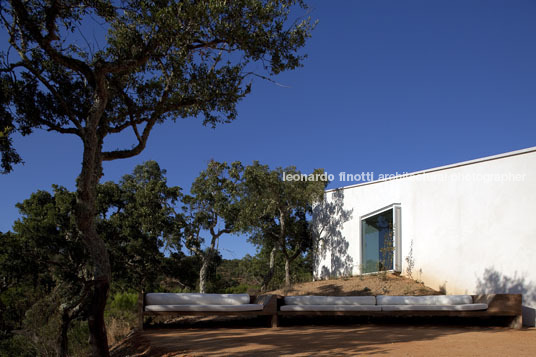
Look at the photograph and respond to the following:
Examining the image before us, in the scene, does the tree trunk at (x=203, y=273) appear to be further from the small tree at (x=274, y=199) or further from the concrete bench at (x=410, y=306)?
the concrete bench at (x=410, y=306)

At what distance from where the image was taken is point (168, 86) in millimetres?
7125

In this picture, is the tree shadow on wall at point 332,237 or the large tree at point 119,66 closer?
the large tree at point 119,66

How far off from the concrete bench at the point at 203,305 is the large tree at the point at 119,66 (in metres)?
1.43

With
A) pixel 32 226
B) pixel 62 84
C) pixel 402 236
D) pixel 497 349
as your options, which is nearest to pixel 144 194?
pixel 32 226

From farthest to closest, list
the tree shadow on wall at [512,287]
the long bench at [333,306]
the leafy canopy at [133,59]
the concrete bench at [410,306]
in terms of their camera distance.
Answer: the tree shadow on wall at [512,287] < the concrete bench at [410,306] < the long bench at [333,306] < the leafy canopy at [133,59]

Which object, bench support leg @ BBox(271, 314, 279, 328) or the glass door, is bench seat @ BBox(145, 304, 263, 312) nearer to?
bench support leg @ BBox(271, 314, 279, 328)

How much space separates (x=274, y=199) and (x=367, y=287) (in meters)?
4.95

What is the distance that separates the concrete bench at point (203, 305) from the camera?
285 inches

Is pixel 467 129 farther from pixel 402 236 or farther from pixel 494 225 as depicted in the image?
pixel 494 225

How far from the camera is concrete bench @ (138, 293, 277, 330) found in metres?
7.25

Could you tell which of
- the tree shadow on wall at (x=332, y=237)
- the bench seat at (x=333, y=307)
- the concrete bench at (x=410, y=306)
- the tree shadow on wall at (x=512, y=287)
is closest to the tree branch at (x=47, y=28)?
the bench seat at (x=333, y=307)

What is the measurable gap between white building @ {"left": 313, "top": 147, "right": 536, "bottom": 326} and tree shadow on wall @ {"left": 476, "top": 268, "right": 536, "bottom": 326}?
0.06 feet

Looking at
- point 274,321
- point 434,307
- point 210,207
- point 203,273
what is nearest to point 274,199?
A: point 210,207

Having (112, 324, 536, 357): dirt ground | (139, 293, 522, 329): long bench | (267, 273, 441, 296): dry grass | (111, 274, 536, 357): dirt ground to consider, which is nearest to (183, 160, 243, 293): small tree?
(267, 273, 441, 296): dry grass
